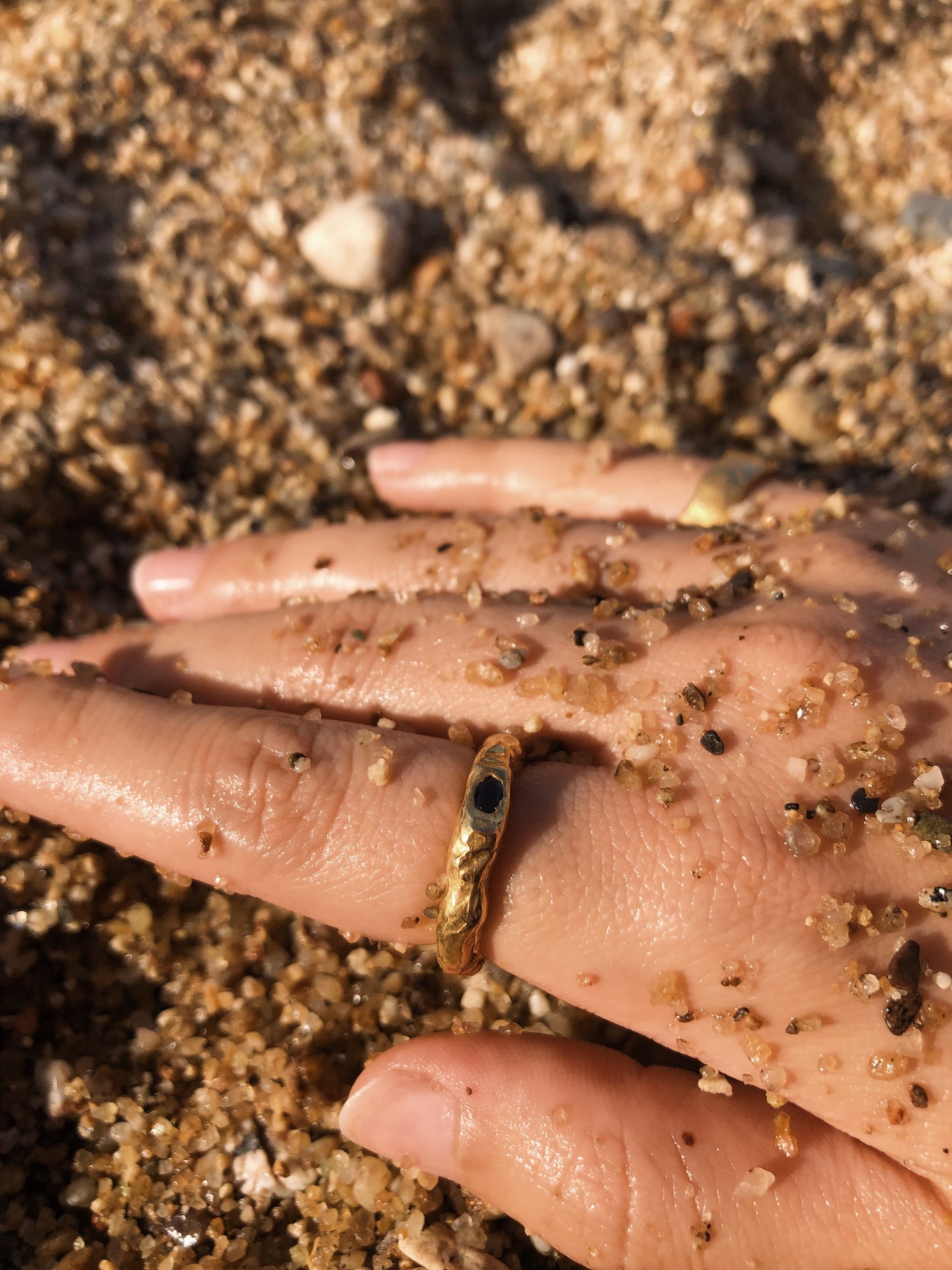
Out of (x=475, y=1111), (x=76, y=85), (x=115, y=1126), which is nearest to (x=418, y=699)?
(x=475, y=1111)

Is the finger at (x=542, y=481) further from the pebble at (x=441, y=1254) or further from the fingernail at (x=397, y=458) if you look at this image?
the pebble at (x=441, y=1254)

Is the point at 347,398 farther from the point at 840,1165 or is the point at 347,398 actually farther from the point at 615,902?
the point at 840,1165

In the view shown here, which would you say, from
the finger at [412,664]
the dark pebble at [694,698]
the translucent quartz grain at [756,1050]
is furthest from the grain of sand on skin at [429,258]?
the translucent quartz grain at [756,1050]

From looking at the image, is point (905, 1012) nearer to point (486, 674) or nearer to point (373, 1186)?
point (486, 674)

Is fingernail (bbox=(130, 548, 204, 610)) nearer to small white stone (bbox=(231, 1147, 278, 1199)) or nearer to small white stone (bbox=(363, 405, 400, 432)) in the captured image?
small white stone (bbox=(363, 405, 400, 432))

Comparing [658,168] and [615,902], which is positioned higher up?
[658,168]
